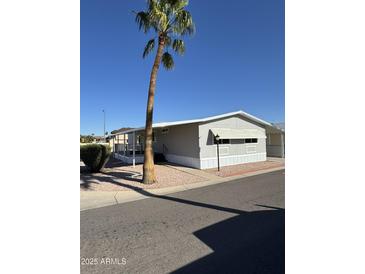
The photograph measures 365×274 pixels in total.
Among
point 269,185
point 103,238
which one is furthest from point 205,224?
point 269,185

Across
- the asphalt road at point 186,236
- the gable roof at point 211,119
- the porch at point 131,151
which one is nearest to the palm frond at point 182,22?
the gable roof at point 211,119

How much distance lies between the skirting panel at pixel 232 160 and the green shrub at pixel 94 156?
19.3 feet

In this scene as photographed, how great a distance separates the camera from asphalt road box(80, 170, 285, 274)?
3.06 m

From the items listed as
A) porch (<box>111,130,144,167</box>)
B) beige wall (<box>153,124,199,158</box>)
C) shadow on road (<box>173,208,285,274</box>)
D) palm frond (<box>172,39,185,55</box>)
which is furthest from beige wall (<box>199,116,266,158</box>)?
shadow on road (<box>173,208,285,274</box>)

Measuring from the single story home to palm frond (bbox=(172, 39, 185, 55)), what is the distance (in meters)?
4.91

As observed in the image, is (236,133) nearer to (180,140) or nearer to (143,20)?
(180,140)

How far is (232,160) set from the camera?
15.2 metres

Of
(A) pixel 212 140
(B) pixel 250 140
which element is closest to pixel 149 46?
(A) pixel 212 140

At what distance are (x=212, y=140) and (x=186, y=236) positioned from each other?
1075 cm

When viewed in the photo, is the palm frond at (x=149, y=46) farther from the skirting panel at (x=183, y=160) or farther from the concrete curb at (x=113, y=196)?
the skirting panel at (x=183, y=160)

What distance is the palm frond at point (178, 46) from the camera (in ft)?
30.9
